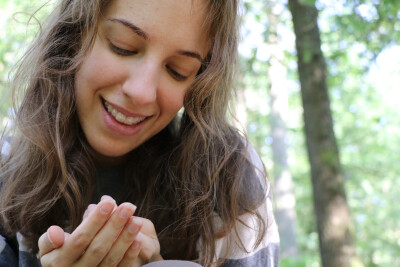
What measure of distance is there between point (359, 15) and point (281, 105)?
669 centimetres

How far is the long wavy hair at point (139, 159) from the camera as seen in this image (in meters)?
1.60

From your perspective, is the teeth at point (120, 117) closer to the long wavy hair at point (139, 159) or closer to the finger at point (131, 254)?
the long wavy hair at point (139, 159)

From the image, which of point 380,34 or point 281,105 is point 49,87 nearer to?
point 380,34

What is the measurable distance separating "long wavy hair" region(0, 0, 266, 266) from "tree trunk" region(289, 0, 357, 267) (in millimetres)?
2066

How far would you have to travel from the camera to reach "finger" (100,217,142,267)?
1.20m

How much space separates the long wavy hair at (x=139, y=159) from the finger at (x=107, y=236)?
41 centimetres

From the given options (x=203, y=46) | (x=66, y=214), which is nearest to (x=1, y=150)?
(x=66, y=214)

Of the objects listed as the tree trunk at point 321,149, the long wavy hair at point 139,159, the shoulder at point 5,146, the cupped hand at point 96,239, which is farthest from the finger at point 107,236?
the tree trunk at point 321,149

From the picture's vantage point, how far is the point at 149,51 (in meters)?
1.47

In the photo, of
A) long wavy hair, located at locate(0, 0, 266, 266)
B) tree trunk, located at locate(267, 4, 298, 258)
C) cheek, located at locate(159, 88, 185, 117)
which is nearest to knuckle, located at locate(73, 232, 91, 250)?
long wavy hair, located at locate(0, 0, 266, 266)

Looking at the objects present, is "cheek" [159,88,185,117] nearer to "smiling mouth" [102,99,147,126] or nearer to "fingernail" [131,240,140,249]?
"smiling mouth" [102,99,147,126]

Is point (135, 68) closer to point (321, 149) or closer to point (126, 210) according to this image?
point (126, 210)

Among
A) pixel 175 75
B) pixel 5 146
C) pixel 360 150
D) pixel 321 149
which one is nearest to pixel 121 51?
pixel 175 75

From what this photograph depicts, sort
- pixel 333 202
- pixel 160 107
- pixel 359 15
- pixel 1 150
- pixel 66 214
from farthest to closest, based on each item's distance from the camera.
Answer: pixel 333 202
pixel 359 15
pixel 1 150
pixel 66 214
pixel 160 107
